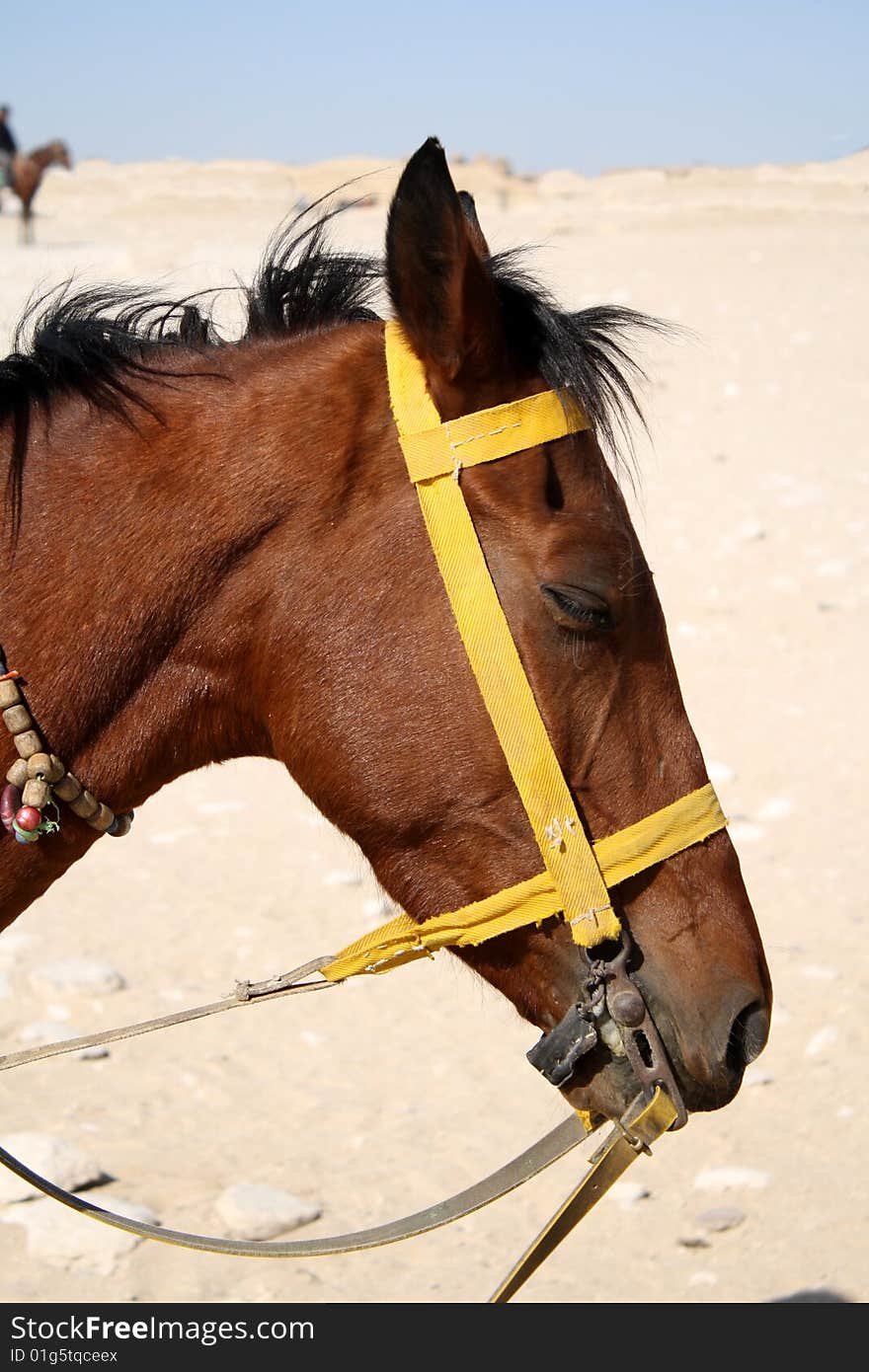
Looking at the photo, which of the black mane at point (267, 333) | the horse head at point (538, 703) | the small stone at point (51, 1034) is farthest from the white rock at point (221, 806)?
the horse head at point (538, 703)

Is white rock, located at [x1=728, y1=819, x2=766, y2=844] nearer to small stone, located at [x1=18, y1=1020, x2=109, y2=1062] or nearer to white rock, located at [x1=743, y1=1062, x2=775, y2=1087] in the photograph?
white rock, located at [x1=743, y1=1062, x2=775, y2=1087]

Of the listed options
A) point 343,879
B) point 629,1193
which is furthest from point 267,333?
point 343,879

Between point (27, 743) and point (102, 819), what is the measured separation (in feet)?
0.57

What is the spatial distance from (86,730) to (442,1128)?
2515 millimetres

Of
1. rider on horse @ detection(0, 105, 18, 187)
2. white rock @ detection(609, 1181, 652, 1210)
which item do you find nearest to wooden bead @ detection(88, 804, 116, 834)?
white rock @ detection(609, 1181, 652, 1210)

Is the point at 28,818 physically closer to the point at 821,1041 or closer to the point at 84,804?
the point at 84,804

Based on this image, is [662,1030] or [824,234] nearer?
[662,1030]

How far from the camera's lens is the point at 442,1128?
3.98 m

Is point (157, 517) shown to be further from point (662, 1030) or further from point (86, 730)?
point (662, 1030)

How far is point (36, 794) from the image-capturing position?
5.99ft

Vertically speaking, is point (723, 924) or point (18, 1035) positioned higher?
point (723, 924)

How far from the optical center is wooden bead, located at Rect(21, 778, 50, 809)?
71.7 inches

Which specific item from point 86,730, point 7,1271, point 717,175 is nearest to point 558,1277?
point 7,1271

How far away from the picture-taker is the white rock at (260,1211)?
11.3 feet
